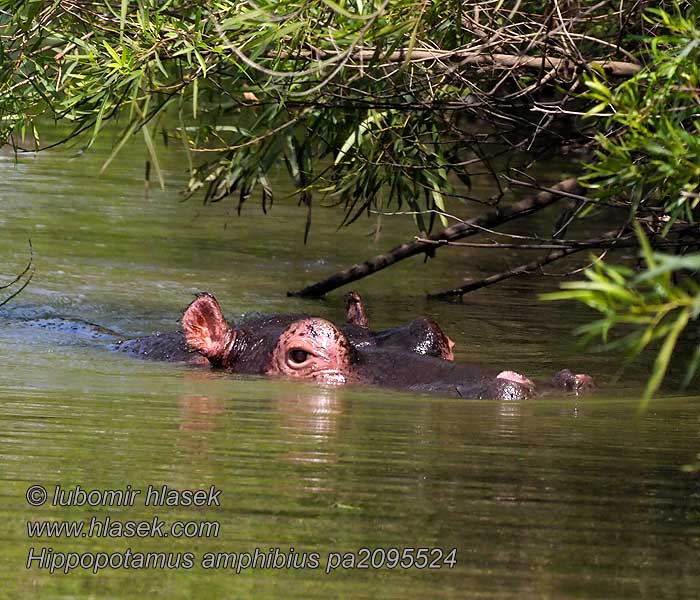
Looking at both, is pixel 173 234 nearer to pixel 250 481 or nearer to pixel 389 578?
pixel 250 481

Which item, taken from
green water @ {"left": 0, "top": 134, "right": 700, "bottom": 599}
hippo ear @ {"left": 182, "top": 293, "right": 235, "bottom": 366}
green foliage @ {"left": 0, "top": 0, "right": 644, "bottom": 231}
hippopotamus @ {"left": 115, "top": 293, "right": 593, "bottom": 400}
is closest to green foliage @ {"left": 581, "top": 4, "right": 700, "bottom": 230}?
green foliage @ {"left": 0, "top": 0, "right": 644, "bottom": 231}

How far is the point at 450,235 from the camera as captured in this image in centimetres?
820

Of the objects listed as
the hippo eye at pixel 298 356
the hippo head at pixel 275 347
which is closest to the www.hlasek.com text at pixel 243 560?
the hippo head at pixel 275 347

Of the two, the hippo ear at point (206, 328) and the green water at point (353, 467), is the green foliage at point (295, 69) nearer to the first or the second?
the hippo ear at point (206, 328)

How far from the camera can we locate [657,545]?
3.65m

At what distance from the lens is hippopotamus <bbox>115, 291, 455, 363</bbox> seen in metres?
6.50

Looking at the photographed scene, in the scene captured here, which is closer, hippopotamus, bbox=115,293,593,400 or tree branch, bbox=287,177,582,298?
hippopotamus, bbox=115,293,593,400

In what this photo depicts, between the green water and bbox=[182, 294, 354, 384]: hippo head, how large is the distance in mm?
184

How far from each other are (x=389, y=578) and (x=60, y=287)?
5903mm

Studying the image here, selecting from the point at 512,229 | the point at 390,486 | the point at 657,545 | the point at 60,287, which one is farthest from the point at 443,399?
the point at 512,229

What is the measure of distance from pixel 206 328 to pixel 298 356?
53cm

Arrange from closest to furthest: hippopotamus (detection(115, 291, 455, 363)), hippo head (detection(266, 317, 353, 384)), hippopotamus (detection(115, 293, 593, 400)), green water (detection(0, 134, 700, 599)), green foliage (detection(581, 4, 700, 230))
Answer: green water (detection(0, 134, 700, 599))
green foliage (detection(581, 4, 700, 230))
hippopotamus (detection(115, 293, 593, 400))
hippo head (detection(266, 317, 353, 384))
hippopotamus (detection(115, 291, 455, 363))

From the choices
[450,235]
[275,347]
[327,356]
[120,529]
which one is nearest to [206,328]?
[275,347]

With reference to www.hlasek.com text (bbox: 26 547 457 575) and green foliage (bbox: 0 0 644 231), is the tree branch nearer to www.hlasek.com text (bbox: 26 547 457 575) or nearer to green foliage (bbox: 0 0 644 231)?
green foliage (bbox: 0 0 644 231)
